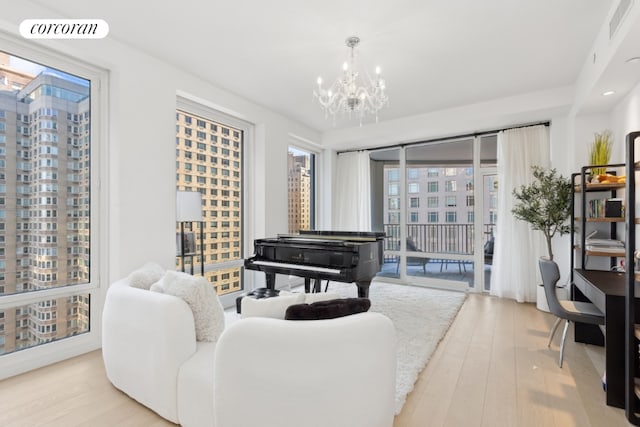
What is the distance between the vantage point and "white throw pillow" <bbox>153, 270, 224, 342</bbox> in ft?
6.41

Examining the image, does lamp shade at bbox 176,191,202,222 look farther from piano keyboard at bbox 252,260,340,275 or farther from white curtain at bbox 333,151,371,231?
white curtain at bbox 333,151,371,231

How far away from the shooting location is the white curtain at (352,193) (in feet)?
20.4

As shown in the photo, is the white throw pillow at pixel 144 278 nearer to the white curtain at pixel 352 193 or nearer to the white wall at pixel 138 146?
the white wall at pixel 138 146

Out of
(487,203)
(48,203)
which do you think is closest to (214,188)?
(48,203)

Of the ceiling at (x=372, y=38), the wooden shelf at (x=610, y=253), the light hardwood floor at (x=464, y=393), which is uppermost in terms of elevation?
the ceiling at (x=372, y=38)

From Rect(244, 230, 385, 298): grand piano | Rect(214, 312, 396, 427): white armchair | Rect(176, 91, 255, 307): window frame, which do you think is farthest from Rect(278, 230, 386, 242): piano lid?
Rect(214, 312, 396, 427): white armchair

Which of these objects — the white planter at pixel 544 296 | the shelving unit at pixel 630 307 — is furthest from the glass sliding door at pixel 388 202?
the shelving unit at pixel 630 307

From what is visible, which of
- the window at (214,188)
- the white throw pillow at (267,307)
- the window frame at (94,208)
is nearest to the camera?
the white throw pillow at (267,307)

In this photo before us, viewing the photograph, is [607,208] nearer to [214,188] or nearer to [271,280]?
[271,280]

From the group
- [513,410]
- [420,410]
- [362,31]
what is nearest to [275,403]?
[420,410]

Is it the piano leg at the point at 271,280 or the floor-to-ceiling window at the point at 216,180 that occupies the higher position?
the floor-to-ceiling window at the point at 216,180

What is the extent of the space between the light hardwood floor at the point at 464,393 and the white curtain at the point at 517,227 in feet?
5.24

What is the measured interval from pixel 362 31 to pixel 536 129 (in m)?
3.31

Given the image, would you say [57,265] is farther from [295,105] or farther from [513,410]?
[513,410]
